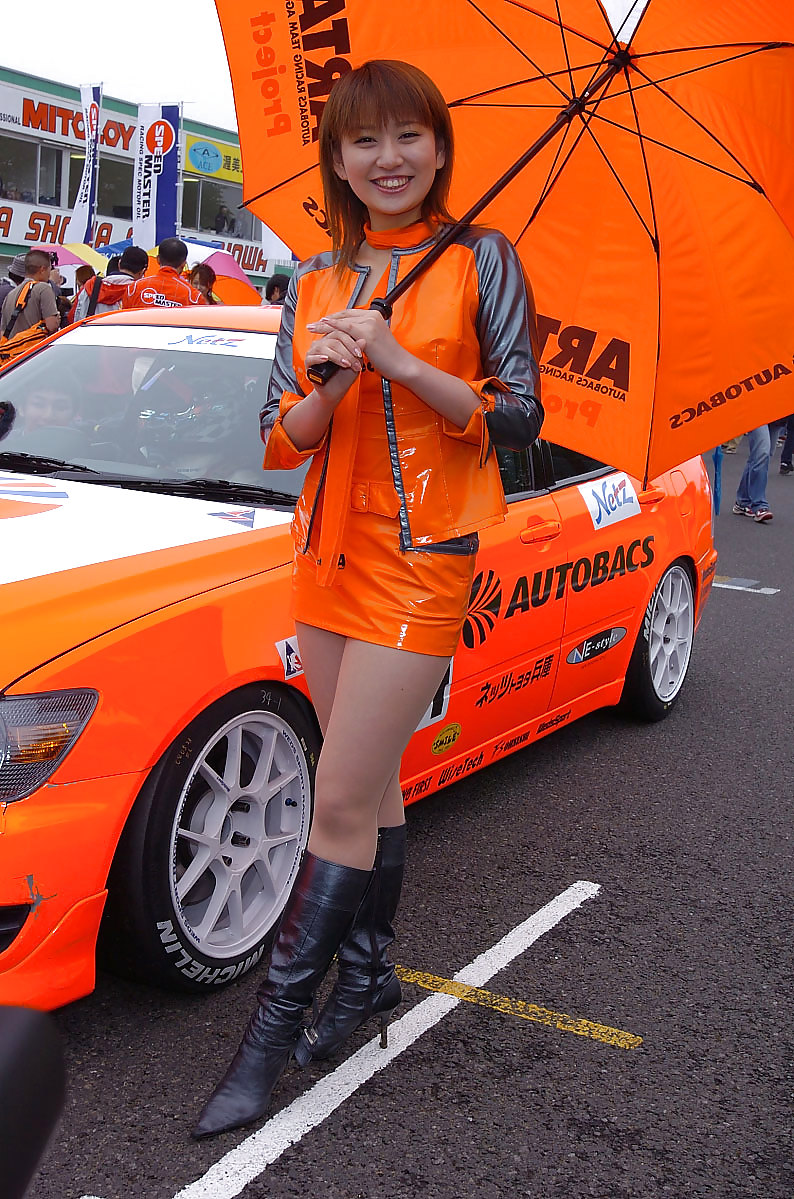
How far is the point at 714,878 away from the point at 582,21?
2518 millimetres

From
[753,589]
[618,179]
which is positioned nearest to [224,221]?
[753,589]

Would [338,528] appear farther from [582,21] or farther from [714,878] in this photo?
[714,878]

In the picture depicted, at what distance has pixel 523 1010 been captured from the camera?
3.04m

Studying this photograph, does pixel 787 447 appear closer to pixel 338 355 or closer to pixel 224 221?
pixel 338 355

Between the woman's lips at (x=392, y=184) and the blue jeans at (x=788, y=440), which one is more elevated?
the woman's lips at (x=392, y=184)

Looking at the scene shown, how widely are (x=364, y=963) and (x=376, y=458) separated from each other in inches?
43.4

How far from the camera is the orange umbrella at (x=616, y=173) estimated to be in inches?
102

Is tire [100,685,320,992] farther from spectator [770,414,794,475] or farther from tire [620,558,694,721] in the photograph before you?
spectator [770,414,794,475]

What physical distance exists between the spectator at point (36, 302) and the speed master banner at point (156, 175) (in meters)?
6.88

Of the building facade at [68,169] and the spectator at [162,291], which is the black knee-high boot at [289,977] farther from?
the building facade at [68,169]

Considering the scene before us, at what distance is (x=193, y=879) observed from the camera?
280 centimetres

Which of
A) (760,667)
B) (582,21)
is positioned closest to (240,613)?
(582,21)

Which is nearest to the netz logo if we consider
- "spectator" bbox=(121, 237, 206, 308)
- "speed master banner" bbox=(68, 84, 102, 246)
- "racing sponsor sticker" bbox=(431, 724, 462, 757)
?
"racing sponsor sticker" bbox=(431, 724, 462, 757)

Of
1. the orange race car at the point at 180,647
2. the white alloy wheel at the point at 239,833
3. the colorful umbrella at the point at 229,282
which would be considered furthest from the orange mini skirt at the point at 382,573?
the colorful umbrella at the point at 229,282
